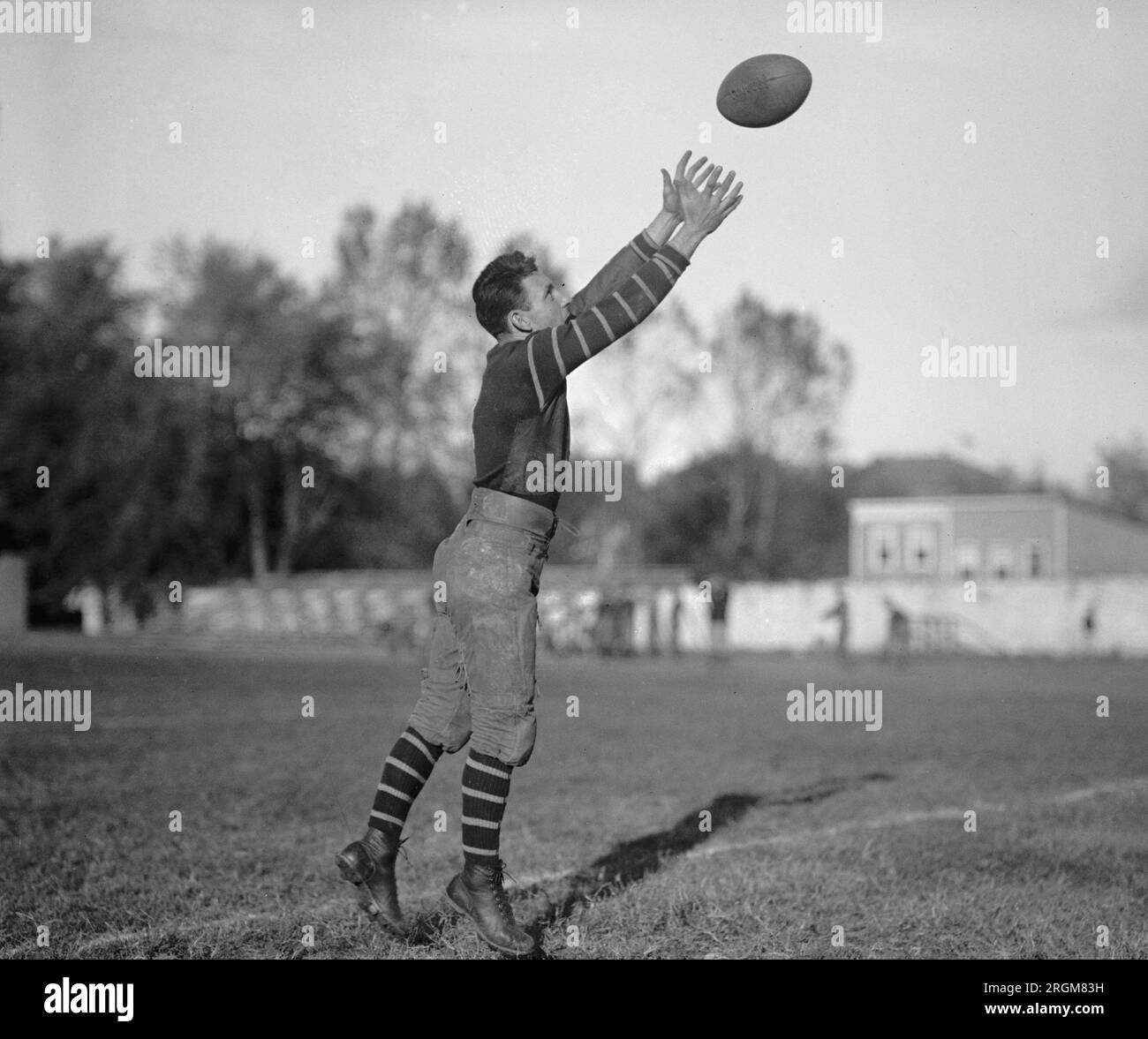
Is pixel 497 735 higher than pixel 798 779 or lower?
higher

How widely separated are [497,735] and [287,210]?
5.22m

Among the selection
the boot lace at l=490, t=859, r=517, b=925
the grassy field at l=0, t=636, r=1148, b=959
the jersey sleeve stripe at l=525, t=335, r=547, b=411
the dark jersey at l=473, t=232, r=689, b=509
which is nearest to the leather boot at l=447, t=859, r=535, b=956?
the boot lace at l=490, t=859, r=517, b=925

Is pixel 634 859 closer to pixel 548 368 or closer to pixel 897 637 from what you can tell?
pixel 548 368

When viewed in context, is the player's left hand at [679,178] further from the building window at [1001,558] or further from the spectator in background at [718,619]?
the building window at [1001,558]

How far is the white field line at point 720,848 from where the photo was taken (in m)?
3.87

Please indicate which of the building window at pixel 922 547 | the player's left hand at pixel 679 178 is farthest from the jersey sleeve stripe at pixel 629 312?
the building window at pixel 922 547

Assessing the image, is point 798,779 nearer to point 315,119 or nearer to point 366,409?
point 315,119

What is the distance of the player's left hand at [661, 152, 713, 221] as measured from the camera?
382cm

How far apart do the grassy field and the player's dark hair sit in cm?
190

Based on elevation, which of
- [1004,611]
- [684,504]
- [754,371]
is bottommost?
[1004,611]

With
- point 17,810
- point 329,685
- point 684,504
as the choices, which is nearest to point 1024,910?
point 17,810
